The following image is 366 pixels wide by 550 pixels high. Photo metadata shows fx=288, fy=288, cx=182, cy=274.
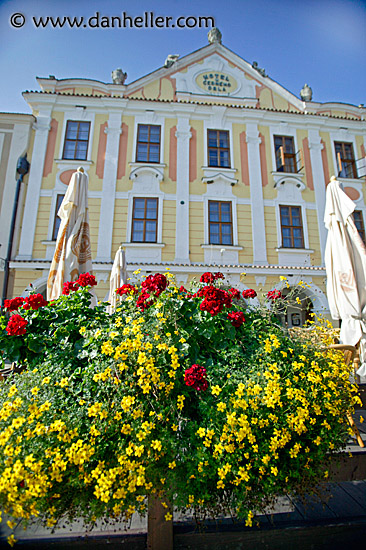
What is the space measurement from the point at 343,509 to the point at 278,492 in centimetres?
102

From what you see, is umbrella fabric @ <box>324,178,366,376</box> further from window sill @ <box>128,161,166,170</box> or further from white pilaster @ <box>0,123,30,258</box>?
white pilaster @ <box>0,123,30,258</box>

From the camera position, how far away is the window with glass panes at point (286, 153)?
1181 cm

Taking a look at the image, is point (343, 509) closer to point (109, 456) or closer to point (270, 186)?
point (109, 456)

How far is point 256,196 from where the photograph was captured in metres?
11.3

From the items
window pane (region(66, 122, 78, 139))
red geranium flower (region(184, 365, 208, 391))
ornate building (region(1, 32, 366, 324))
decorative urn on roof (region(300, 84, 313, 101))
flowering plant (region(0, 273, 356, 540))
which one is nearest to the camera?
flowering plant (region(0, 273, 356, 540))

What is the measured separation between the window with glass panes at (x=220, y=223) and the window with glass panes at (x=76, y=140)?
535 cm

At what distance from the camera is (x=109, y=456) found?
140cm

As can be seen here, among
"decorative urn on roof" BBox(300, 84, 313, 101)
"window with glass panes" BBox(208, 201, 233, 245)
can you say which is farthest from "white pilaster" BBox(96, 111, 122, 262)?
"decorative urn on roof" BBox(300, 84, 313, 101)

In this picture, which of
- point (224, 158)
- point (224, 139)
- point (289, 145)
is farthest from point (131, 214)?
point (289, 145)

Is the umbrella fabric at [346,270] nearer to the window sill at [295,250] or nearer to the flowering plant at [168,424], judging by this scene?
the flowering plant at [168,424]

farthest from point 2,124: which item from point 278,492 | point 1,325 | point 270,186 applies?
point 278,492

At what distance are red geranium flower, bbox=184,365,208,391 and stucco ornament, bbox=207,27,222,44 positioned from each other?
15999 millimetres

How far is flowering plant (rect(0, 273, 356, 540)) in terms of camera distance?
1.31 metres

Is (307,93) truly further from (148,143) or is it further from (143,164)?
(143,164)
